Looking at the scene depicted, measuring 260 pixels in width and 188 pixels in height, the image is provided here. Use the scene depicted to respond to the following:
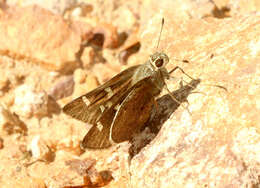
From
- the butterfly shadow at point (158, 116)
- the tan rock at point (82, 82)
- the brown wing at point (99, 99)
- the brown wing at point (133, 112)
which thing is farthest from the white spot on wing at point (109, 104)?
the tan rock at point (82, 82)

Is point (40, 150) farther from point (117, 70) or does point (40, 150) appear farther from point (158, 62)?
point (158, 62)

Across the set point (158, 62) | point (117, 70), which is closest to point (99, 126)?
point (158, 62)

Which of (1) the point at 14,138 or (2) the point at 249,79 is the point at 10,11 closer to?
(1) the point at 14,138

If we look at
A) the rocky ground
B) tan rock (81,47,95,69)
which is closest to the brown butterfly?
the rocky ground

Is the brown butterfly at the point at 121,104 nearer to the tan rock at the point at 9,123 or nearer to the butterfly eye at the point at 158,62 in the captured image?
the butterfly eye at the point at 158,62

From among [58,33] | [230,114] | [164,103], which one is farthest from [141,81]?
[58,33]

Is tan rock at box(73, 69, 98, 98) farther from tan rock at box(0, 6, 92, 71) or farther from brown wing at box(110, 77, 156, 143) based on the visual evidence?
brown wing at box(110, 77, 156, 143)
